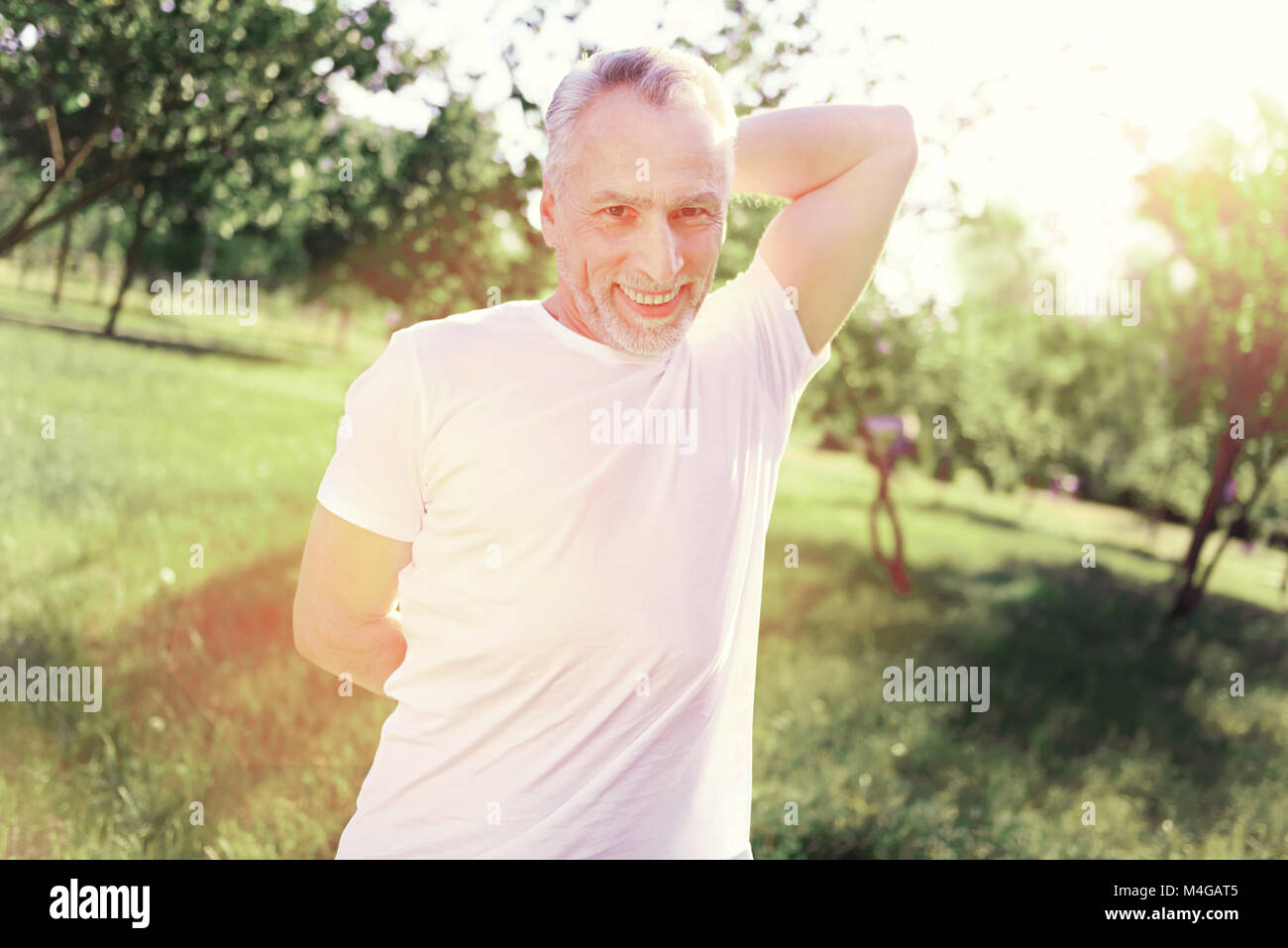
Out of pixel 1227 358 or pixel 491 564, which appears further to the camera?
pixel 1227 358

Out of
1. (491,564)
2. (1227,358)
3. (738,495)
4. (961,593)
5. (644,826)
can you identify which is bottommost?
(961,593)

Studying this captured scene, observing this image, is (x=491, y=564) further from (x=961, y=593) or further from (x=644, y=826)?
(x=961, y=593)

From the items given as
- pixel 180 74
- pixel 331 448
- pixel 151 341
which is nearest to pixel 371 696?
pixel 180 74

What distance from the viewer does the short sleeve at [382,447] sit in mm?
1768

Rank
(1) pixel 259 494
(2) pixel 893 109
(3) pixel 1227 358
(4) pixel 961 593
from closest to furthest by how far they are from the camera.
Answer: (2) pixel 893 109 → (1) pixel 259 494 → (3) pixel 1227 358 → (4) pixel 961 593

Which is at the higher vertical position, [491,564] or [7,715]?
[491,564]

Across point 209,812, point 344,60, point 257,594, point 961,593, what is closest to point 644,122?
point 344,60

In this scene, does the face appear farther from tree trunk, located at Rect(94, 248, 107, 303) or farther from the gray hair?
tree trunk, located at Rect(94, 248, 107, 303)

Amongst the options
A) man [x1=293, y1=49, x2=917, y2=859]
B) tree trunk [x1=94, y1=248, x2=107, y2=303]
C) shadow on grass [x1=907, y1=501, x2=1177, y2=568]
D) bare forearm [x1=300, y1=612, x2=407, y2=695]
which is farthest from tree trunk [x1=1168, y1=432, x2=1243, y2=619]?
tree trunk [x1=94, y1=248, x2=107, y2=303]

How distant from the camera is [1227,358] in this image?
13.6 m

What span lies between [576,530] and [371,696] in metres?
4.75

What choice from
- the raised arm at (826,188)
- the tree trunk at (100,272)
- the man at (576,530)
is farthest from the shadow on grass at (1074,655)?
the tree trunk at (100,272)

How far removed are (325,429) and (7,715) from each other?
39.9 feet

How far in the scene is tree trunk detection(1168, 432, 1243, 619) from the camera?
14000 millimetres
